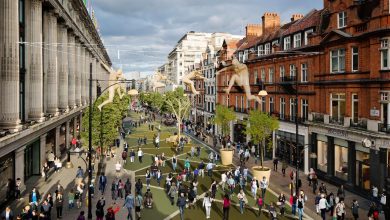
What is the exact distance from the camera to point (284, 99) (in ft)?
141

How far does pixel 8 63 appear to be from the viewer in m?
23.4

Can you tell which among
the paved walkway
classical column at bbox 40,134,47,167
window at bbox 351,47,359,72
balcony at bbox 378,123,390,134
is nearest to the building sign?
balcony at bbox 378,123,390,134

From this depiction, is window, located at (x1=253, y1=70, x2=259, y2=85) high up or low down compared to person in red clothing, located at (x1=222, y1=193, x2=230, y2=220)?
up

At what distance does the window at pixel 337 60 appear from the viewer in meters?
31.8

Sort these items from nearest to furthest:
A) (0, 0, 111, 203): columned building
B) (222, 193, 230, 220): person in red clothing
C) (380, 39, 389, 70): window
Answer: (222, 193, 230, 220): person in red clothing < (0, 0, 111, 203): columned building < (380, 39, 389, 70): window

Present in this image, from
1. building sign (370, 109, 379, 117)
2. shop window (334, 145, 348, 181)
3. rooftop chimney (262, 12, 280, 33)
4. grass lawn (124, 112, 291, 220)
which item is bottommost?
grass lawn (124, 112, 291, 220)

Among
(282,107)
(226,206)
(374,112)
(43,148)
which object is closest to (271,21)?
(282,107)

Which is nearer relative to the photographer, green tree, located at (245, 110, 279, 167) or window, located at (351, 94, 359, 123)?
window, located at (351, 94, 359, 123)

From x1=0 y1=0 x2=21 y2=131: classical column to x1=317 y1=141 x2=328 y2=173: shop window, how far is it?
85.8 feet

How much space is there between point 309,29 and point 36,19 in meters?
26.7

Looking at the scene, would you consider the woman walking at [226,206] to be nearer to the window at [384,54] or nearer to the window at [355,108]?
the window at [355,108]

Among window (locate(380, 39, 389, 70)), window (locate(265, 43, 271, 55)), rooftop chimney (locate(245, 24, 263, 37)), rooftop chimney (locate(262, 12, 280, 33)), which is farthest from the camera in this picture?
rooftop chimney (locate(245, 24, 263, 37))

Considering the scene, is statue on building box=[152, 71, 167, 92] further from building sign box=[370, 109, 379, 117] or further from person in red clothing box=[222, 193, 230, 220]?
building sign box=[370, 109, 379, 117]

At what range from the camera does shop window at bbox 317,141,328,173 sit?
34062mm
